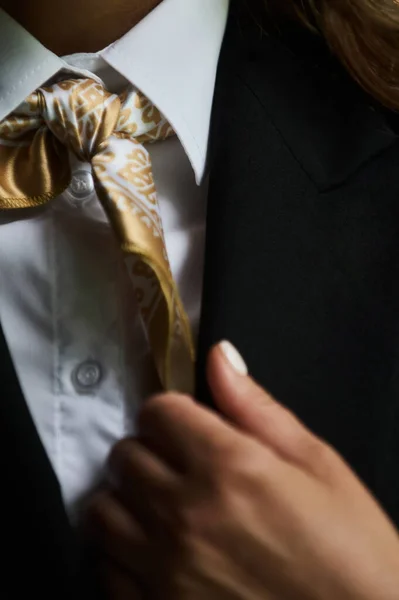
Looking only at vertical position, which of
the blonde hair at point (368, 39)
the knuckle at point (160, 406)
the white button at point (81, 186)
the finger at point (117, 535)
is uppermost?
the white button at point (81, 186)

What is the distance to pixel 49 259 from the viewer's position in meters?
0.55

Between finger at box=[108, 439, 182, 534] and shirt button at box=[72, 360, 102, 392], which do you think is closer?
finger at box=[108, 439, 182, 534]

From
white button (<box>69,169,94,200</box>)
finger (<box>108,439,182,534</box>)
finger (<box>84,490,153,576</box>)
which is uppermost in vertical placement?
white button (<box>69,169,94,200</box>)

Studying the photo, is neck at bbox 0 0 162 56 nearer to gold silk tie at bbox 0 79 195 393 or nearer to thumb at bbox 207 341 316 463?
gold silk tie at bbox 0 79 195 393

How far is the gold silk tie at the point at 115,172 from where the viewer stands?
1.64 ft

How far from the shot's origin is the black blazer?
21.4 inches

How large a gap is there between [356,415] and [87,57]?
0.37 m

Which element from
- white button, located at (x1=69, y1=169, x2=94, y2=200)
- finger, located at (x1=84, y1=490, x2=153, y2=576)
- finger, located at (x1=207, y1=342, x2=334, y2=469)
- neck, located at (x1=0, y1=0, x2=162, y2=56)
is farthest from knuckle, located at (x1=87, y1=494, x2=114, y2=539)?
neck, located at (x1=0, y1=0, x2=162, y2=56)

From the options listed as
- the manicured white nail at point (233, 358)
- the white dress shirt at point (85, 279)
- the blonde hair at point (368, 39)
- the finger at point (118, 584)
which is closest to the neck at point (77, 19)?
the white dress shirt at point (85, 279)

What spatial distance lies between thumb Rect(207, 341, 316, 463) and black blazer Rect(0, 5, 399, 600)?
0.07m

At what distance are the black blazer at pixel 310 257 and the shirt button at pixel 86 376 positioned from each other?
0.29 feet

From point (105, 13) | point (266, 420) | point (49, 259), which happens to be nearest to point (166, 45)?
point (105, 13)

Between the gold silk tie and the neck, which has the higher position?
the neck

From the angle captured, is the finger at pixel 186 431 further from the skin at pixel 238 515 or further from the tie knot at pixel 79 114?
the tie knot at pixel 79 114
